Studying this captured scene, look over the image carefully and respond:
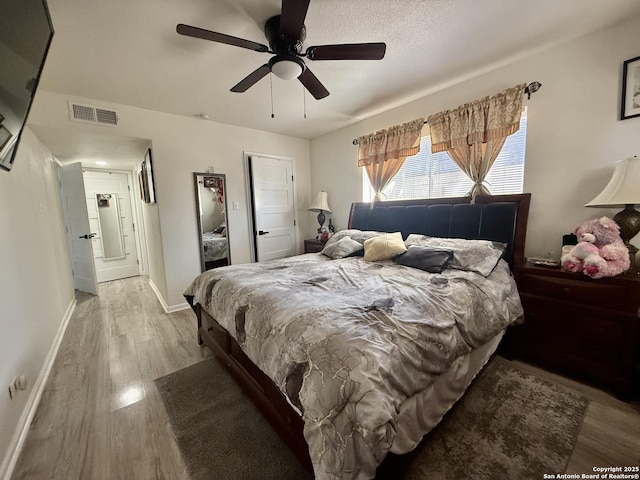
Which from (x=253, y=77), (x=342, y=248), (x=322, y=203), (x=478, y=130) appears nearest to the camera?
(x=253, y=77)

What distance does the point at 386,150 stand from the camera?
132 inches

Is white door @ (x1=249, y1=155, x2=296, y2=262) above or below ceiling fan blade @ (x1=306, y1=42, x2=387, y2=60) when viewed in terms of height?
below

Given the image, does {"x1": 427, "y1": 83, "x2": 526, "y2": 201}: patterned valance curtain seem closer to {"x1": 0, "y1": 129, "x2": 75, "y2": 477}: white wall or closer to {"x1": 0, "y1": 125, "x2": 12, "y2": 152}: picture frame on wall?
{"x1": 0, "y1": 125, "x2": 12, "y2": 152}: picture frame on wall

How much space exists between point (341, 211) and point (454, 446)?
3.24 metres

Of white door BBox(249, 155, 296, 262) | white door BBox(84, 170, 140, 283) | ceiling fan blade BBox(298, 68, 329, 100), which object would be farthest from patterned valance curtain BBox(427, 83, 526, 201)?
white door BBox(84, 170, 140, 283)

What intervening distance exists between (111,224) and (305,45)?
5256 millimetres

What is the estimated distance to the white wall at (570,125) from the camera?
1941mm

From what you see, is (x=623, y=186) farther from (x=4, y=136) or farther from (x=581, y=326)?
(x=4, y=136)

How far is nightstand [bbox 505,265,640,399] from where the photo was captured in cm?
169

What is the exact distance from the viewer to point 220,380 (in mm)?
2012

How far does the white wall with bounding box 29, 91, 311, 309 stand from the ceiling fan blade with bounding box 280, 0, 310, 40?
238 cm

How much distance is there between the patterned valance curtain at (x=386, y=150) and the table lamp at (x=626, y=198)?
1724 mm

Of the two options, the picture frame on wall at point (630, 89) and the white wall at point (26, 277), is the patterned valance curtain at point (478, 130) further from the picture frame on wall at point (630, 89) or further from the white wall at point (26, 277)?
the white wall at point (26, 277)

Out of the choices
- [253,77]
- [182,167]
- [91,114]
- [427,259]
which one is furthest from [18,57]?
[427,259]
